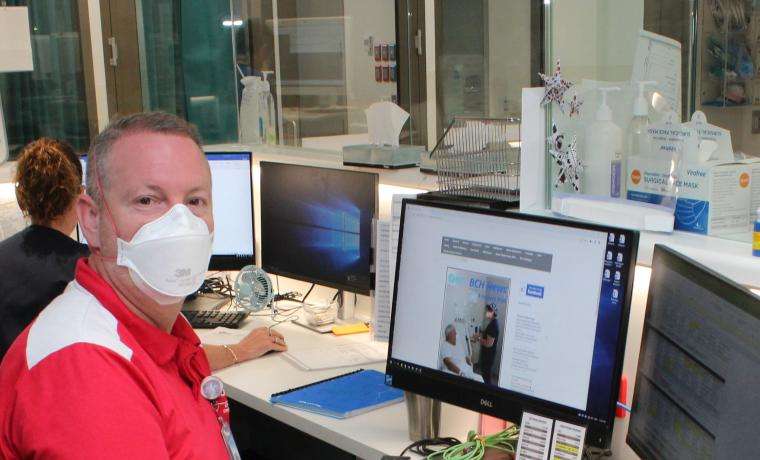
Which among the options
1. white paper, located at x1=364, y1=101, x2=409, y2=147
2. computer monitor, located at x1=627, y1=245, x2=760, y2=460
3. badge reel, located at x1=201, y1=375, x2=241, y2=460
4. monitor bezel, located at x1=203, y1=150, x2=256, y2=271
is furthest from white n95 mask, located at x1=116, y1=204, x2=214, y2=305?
monitor bezel, located at x1=203, y1=150, x2=256, y2=271

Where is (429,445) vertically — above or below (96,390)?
below

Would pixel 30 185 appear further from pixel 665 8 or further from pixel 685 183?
pixel 665 8

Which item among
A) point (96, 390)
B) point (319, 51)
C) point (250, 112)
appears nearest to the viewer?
point (96, 390)

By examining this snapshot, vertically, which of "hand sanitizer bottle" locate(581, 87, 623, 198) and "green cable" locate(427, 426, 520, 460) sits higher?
"hand sanitizer bottle" locate(581, 87, 623, 198)

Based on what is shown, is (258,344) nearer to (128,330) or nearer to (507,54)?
(128,330)

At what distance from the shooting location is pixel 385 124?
287cm

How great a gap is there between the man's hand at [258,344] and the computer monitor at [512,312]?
66cm

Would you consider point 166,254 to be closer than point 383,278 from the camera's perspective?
Yes

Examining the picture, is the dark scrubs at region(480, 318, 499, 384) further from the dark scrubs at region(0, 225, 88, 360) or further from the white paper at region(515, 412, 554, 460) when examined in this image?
the dark scrubs at region(0, 225, 88, 360)

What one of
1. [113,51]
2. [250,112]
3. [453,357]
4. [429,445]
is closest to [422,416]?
[429,445]

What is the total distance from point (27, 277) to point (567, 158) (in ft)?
4.61

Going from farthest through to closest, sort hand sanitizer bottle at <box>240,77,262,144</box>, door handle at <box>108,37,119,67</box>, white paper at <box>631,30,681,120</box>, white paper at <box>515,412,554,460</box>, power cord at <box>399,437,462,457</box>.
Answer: door handle at <box>108,37,119,67</box>
hand sanitizer bottle at <box>240,77,262,144</box>
white paper at <box>631,30,681,120</box>
power cord at <box>399,437,462,457</box>
white paper at <box>515,412,554,460</box>

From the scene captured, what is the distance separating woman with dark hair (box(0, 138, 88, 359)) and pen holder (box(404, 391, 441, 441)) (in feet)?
3.43

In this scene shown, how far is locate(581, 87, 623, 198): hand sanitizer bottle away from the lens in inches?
74.5
